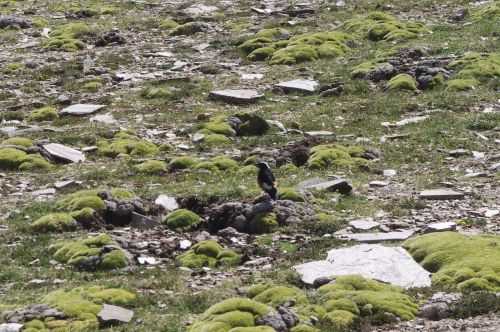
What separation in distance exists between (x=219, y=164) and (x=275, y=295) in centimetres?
1184

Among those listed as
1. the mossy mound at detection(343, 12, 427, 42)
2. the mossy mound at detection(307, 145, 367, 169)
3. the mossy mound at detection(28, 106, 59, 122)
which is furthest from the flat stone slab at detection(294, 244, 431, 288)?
the mossy mound at detection(343, 12, 427, 42)

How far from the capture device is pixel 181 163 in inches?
1067

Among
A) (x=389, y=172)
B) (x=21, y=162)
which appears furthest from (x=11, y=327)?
(x=389, y=172)

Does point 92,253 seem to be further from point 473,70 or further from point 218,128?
point 473,70

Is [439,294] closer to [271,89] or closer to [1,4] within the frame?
[271,89]

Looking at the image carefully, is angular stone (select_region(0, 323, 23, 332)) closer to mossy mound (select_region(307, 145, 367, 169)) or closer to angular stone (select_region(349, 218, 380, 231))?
angular stone (select_region(349, 218, 380, 231))

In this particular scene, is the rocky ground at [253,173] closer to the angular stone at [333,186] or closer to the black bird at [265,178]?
the angular stone at [333,186]

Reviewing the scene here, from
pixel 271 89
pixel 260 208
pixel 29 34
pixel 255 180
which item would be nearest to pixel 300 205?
pixel 260 208

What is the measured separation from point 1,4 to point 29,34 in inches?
540

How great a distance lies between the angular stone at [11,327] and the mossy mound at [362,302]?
17.7 feet

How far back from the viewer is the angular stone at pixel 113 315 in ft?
48.5

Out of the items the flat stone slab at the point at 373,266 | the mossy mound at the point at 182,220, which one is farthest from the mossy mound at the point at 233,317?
the mossy mound at the point at 182,220

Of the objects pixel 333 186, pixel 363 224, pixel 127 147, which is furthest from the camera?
pixel 127 147

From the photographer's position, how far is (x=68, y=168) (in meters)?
27.4
